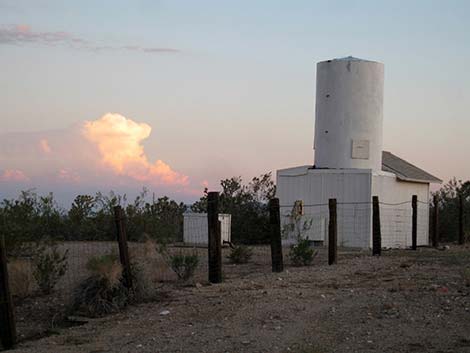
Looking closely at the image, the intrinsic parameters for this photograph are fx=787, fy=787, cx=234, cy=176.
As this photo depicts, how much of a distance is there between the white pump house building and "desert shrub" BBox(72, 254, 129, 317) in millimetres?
16555

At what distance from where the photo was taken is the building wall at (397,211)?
30703 mm

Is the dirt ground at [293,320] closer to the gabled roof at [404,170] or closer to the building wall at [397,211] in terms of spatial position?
the building wall at [397,211]

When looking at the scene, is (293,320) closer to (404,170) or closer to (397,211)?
(397,211)

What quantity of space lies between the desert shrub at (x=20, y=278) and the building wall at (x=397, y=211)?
659 inches

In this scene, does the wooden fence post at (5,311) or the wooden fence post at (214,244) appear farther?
the wooden fence post at (214,244)

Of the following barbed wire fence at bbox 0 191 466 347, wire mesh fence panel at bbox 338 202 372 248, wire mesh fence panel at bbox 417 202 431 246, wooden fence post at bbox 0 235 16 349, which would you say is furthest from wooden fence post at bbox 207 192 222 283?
wire mesh fence panel at bbox 417 202 431 246

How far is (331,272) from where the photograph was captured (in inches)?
706

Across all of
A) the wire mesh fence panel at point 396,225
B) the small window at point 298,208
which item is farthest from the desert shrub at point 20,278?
the wire mesh fence panel at point 396,225

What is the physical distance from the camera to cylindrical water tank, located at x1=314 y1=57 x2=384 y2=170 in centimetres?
3064

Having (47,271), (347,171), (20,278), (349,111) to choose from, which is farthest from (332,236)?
(349,111)

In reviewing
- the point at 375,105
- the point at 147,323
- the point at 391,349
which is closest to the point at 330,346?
the point at 391,349

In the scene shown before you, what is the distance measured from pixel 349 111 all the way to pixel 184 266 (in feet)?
50.8

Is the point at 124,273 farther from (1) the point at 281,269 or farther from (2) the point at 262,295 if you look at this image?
(1) the point at 281,269

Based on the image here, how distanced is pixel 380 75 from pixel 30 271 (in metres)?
19.1
